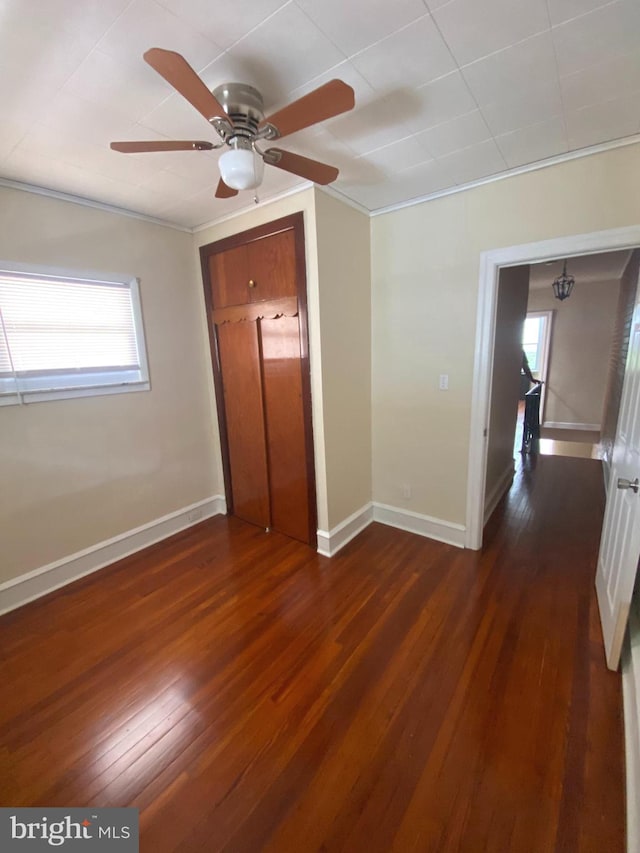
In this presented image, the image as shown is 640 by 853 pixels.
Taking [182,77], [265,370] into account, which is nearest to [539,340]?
[265,370]

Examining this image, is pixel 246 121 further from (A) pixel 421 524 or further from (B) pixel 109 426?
(A) pixel 421 524

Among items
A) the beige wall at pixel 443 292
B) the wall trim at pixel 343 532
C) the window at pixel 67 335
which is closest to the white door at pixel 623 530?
the beige wall at pixel 443 292

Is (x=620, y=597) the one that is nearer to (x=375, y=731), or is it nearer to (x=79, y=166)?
(x=375, y=731)

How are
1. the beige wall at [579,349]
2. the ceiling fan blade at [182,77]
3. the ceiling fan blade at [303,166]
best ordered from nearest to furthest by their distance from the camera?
the ceiling fan blade at [182,77] < the ceiling fan blade at [303,166] < the beige wall at [579,349]

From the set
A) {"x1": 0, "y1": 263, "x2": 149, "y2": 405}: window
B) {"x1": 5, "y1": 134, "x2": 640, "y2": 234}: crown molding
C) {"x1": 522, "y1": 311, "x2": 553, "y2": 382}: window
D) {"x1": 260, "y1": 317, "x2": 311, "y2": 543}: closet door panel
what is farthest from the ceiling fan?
{"x1": 522, "y1": 311, "x2": 553, "y2": 382}: window

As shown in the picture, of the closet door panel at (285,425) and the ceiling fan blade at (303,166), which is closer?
the ceiling fan blade at (303,166)

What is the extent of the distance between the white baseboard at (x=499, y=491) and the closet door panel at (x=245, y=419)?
1.94 m

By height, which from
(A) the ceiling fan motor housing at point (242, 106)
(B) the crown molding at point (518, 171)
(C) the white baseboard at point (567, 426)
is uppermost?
(B) the crown molding at point (518, 171)

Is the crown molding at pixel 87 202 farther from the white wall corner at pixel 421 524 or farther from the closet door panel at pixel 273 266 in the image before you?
the white wall corner at pixel 421 524

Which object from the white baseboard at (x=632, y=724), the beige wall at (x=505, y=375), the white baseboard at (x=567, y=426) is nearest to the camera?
the white baseboard at (x=632, y=724)

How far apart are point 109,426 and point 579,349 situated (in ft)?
24.7

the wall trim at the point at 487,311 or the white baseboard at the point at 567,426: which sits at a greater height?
the wall trim at the point at 487,311

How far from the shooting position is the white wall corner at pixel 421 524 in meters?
2.67

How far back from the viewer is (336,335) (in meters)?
2.46
